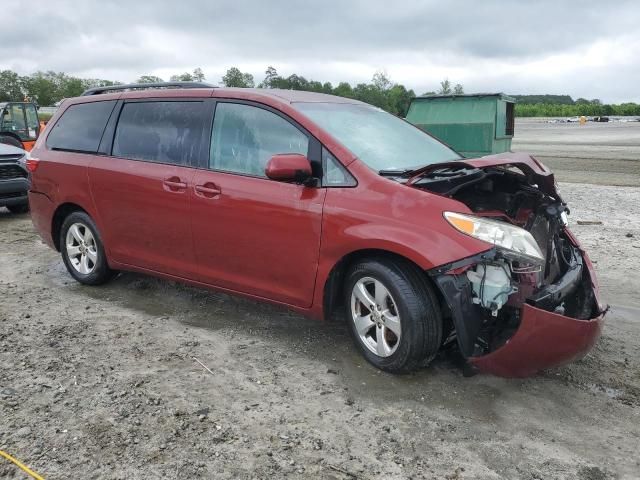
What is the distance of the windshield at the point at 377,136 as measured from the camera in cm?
394

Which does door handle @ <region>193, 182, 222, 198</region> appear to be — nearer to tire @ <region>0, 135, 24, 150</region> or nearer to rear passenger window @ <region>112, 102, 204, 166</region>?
rear passenger window @ <region>112, 102, 204, 166</region>

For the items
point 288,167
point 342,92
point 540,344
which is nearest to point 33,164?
point 288,167

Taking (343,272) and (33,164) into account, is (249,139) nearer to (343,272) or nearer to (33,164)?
(343,272)

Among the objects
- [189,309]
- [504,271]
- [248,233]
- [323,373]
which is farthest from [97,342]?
[504,271]

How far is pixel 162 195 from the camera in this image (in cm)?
454

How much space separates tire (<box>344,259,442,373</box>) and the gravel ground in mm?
169

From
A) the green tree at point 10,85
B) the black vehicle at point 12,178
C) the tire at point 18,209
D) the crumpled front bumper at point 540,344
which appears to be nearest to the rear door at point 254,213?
the crumpled front bumper at point 540,344

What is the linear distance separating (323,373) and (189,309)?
1674 mm

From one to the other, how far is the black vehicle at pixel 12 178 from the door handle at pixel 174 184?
5.97 meters

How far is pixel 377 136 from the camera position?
168 inches

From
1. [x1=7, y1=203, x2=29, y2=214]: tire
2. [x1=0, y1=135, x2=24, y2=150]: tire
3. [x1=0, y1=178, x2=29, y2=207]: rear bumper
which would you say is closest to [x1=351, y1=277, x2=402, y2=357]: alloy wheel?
[x1=0, y1=178, x2=29, y2=207]: rear bumper

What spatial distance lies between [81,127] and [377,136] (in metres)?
2.84

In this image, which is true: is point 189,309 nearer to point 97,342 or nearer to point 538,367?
point 97,342

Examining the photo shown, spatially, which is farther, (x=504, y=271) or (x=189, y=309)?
(x=189, y=309)
